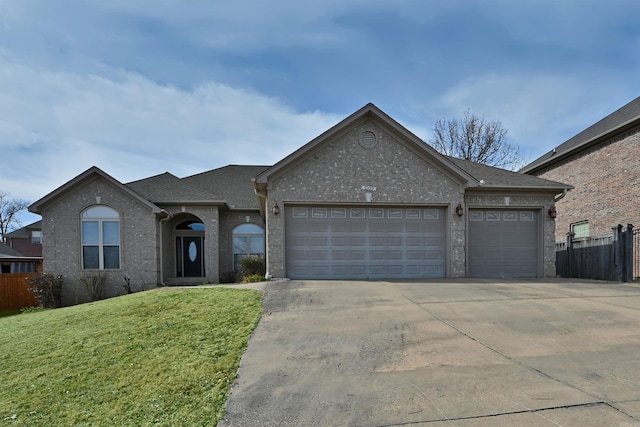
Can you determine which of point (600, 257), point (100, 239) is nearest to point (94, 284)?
point (100, 239)

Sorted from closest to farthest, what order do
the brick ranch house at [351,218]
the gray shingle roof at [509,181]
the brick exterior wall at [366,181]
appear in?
1. the brick exterior wall at [366,181]
2. the brick ranch house at [351,218]
3. the gray shingle roof at [509,181]

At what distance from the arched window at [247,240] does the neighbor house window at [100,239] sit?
476cm

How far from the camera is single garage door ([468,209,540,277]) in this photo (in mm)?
12938

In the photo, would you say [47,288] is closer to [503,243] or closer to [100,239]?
[100,239]

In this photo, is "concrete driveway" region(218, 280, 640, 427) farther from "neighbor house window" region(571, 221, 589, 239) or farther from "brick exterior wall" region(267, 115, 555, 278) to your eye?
"neighbor house window" region(571, 221, 589, 239)

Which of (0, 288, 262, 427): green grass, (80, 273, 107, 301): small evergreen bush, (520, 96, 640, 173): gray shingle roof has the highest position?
(520, 96, 640, 173): gray shingle roof

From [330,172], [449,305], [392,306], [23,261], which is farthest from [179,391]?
[23,261]

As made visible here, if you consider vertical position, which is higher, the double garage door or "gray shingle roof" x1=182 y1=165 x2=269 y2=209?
"gray shingle roof" x1=182 y1=165 x2=269 y2=209

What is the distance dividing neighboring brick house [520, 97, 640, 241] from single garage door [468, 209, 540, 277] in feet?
19.0

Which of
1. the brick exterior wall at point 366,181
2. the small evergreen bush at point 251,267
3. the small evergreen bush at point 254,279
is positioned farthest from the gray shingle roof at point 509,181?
the small evergreen bush at point 251,267

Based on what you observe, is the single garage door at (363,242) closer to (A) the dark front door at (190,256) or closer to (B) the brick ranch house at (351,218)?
(B) the brick ranch house at (351,218)

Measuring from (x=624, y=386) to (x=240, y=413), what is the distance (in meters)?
4.11

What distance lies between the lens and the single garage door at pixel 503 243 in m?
12.9

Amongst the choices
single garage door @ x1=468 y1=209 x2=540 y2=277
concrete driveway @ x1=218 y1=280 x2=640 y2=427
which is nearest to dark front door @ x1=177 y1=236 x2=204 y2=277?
concrete driveway @ x1=218 y1=280 x2=640 y2=427
